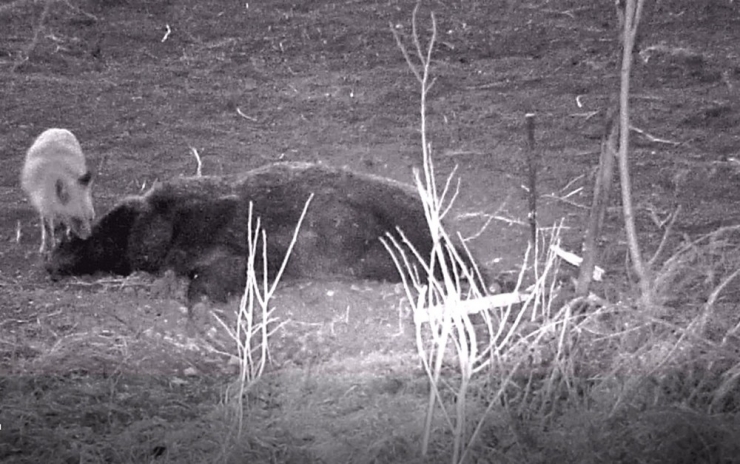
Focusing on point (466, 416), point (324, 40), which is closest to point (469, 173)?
point (324, 40)

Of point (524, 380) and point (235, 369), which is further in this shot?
point (235, 369)

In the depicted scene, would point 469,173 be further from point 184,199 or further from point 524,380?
point 524,380

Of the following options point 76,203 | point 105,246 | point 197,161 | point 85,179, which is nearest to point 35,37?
point 197,161

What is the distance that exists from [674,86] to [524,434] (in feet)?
13.0

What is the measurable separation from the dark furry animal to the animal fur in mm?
163

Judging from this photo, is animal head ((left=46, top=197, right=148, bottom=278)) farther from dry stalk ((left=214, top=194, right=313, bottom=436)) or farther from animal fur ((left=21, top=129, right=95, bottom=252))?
dry stalk ((left=214, top=194, right=313, bottom=436))

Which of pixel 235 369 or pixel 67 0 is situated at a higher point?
pixel 67 0

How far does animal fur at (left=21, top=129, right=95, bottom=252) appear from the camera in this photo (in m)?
5.12

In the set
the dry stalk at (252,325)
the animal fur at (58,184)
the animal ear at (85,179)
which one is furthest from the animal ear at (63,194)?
the dry stalk at (252,325)

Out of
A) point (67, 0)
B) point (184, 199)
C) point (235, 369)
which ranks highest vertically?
point (67, 0)

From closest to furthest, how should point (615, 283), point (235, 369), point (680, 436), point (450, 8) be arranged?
point (680, 436)
point (235, 369)
point (615, 283)
point (450, 8)

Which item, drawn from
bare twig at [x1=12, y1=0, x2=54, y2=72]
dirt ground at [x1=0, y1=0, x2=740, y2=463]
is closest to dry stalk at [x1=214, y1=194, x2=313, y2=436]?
dirt ground at [x1=0, y1=0, x2=740, y2=463]

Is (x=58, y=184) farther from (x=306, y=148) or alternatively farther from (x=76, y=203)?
(x=306, y=148)

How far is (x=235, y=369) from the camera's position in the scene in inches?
153
